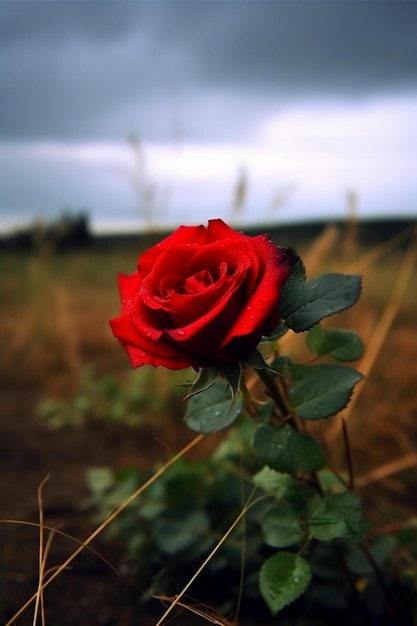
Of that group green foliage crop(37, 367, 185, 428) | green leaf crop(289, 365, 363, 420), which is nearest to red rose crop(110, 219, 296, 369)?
green leaf crop(289, 365, 363, 420)

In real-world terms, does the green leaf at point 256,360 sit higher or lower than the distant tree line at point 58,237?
higher

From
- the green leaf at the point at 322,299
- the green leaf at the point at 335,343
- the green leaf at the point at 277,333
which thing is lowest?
the green leaf at the point at 335,343

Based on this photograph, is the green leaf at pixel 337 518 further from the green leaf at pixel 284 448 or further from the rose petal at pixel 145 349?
the rose petal at pixel 145 349

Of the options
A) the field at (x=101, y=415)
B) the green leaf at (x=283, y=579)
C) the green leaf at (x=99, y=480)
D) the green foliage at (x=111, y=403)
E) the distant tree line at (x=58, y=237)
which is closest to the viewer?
the green leaf at (x=283, y=579)

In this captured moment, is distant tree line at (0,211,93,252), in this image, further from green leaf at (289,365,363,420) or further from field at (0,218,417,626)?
green leaf at (289,365,363,420)

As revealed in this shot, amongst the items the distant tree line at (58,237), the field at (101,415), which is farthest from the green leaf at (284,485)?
the distant tree line at (58,237)
